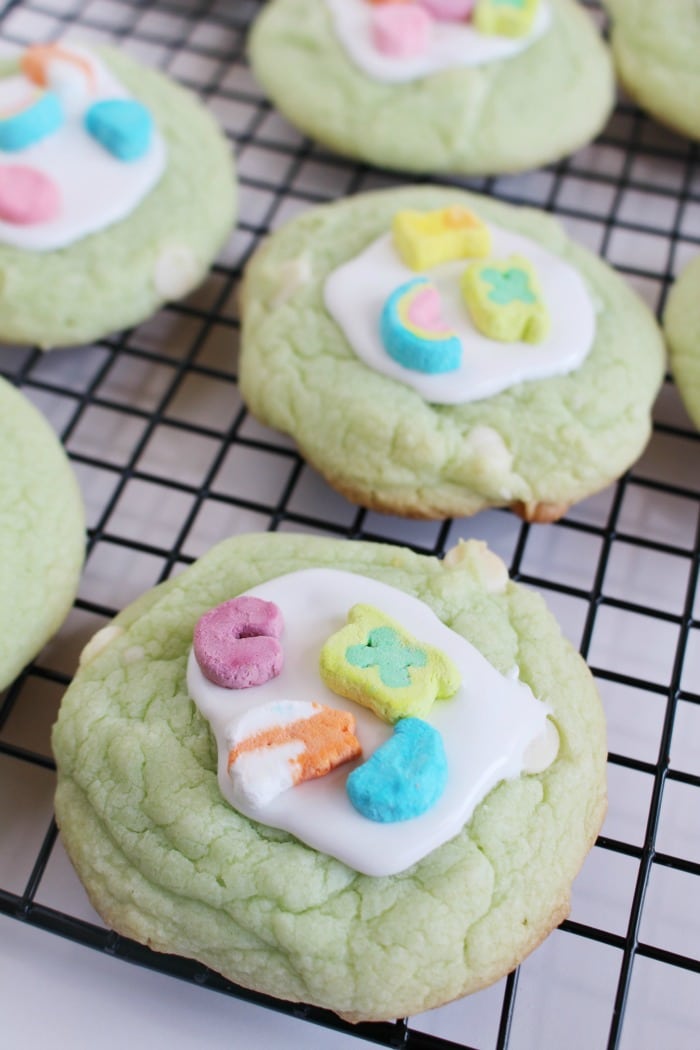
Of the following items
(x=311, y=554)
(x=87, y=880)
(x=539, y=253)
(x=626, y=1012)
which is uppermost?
(x=539, y=253)

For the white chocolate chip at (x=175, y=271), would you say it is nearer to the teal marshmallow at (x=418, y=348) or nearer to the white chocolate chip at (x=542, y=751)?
the teal marshmallow at (x=418, y=348)

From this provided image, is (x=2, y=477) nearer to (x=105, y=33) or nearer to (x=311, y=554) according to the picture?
(x=311, y=554)

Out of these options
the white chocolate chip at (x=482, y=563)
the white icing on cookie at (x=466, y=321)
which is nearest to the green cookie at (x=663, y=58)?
the white icing on cookie at (x=466, y=321)

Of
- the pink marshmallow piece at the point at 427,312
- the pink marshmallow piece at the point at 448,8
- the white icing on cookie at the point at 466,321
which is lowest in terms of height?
the white icing on cookie at the point at 466,321

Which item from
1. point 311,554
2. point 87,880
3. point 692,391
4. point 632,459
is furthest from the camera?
point 692,391

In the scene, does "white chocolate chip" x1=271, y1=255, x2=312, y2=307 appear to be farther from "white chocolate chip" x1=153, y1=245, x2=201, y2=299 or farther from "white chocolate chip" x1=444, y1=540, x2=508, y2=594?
"white chocolate chip" x1=444, y1=540, x2=508, y2=594

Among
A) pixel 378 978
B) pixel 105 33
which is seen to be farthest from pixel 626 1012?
pixel 105 33
